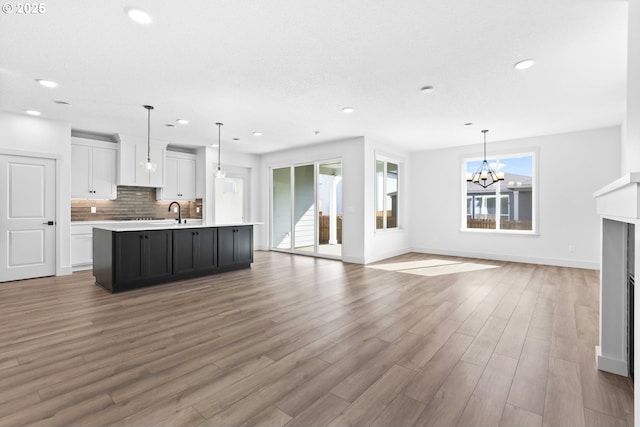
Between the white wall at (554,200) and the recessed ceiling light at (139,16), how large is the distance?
676 centimetres

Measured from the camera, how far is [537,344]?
2.63 m

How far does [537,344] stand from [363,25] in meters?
3.07

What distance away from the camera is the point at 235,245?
575cm

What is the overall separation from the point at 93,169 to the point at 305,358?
19.6 feet

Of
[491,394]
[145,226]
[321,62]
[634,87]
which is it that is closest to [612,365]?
[491,394]

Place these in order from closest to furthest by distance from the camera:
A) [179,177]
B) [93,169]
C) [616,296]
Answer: [616,296] → [93,169] → [179,177]

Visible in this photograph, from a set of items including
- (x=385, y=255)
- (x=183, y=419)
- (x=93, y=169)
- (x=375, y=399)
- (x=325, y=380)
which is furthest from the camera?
(x=385, y=255)

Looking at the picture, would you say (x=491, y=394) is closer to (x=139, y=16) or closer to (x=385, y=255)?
(x=139, y=16)

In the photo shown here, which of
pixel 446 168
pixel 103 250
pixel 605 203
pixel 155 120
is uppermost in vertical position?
pixel 155 120

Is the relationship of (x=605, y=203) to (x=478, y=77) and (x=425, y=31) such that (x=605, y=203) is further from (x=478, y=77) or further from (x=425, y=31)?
(x=478, y=77)

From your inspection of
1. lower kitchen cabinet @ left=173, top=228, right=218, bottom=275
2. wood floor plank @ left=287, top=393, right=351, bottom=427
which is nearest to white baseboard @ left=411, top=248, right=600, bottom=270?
lower kitchen cabinet @ left=173, top=228, right=218, bottom=275

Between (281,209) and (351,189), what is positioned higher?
(351,189)

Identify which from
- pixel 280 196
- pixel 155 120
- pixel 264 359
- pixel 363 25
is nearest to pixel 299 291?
pixel 264 359

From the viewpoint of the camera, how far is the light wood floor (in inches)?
68.6
